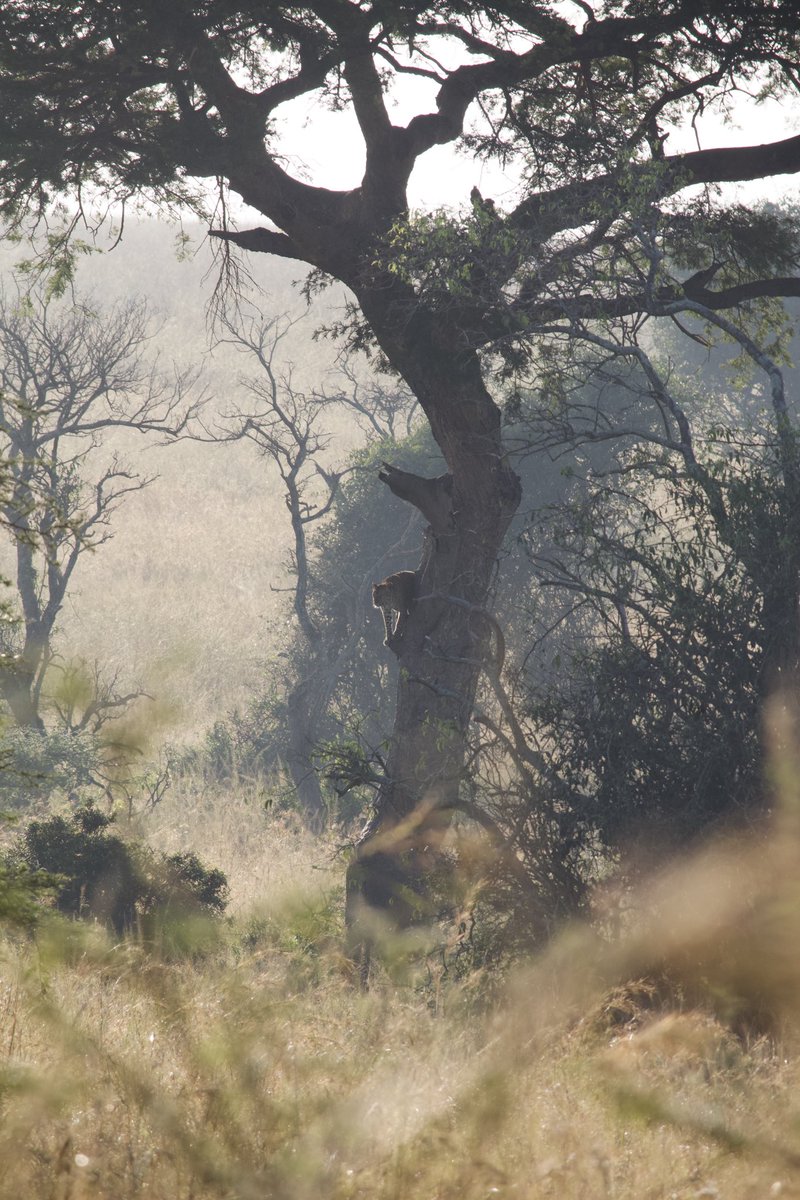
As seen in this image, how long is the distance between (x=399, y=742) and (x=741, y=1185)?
6.32m

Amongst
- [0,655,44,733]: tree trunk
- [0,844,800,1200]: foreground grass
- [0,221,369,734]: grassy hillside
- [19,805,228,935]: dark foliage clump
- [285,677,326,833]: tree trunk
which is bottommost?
[0,844,800,1200]: foreground grass

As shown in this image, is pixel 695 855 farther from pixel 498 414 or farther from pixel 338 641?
pixel 338 641

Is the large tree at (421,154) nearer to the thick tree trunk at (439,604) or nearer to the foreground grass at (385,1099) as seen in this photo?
the thick tree trunk at (439,604)

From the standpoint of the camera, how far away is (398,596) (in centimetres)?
992

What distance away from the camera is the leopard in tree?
9898 mm

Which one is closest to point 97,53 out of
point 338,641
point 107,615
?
point 338,641

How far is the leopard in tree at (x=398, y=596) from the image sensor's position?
9.90m

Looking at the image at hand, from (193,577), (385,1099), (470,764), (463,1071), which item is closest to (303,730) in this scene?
(193,577)

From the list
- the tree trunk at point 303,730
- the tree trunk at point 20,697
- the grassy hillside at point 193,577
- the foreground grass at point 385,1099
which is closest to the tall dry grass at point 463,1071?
the foreground grass at point 385,1099

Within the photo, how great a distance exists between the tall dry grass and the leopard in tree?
4.03m

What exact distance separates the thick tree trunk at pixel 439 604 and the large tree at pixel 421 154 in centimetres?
2

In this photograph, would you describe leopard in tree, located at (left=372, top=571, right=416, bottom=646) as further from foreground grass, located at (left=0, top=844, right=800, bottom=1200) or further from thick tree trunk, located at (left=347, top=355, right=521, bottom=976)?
foreground grass, located at (left=0, top=844, right=800, bottom=1200)

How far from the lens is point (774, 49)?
345 inches

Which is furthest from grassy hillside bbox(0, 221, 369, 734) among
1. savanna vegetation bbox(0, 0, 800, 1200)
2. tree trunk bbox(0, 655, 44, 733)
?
savanna vegetation bbox(0, 0, 800, 1200)
